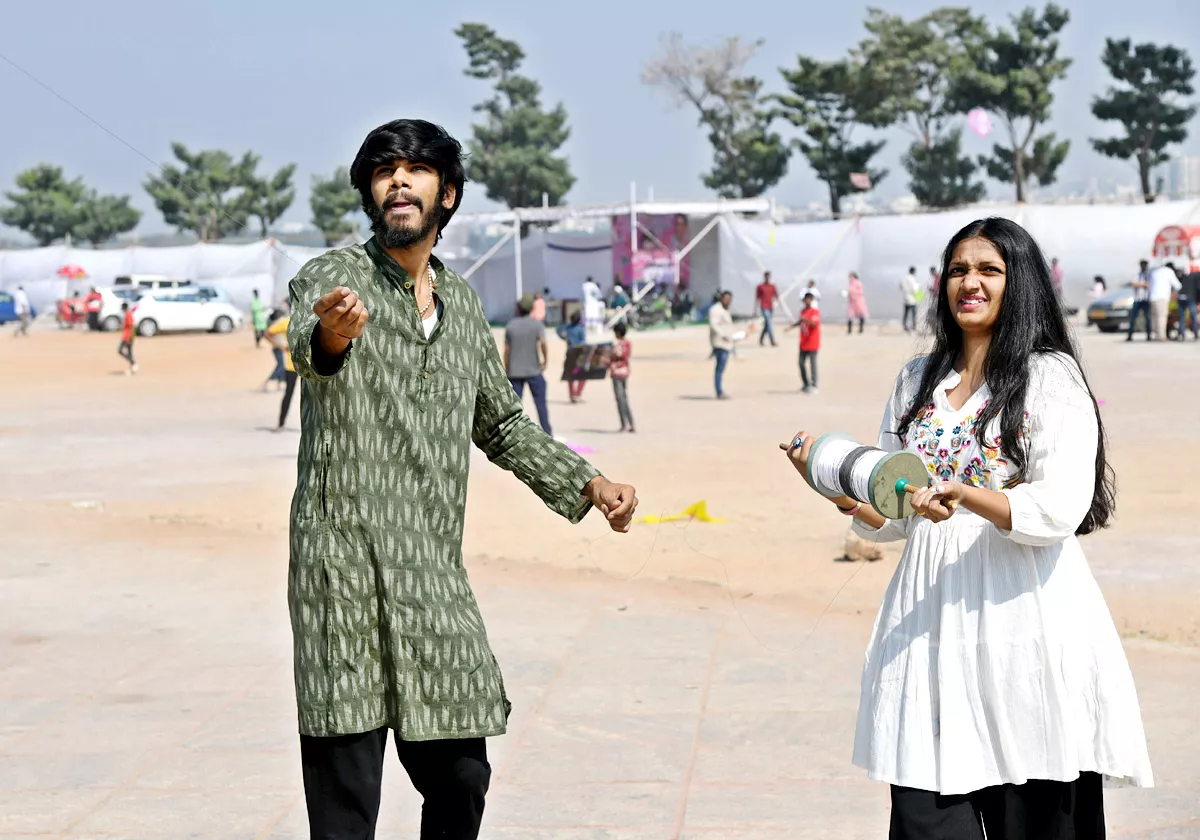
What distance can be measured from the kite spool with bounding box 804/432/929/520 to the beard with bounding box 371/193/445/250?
0.95 m

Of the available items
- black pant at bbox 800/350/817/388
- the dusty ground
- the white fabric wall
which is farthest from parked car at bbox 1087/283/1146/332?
the dusty ground

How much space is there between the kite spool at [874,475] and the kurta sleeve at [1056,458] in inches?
8.2

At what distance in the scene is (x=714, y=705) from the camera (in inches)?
234

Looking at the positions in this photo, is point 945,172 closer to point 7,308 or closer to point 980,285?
point 7,308

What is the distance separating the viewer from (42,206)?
73.6 m

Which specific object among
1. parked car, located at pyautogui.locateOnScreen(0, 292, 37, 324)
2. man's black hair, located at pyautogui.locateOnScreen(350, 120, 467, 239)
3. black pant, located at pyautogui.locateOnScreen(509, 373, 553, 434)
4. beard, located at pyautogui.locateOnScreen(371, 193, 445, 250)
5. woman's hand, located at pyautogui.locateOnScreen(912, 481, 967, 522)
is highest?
man's black hair, located at pyautogui.locateOnScreen(350, 120, 467, 239)

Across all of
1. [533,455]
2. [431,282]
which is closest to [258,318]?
[533,455]

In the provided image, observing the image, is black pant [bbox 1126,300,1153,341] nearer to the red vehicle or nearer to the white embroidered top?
the white embroidered top

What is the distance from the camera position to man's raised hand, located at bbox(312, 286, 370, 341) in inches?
113

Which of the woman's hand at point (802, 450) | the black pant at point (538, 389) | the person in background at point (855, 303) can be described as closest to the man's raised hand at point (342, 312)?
the woman's hand at point (802, 450)

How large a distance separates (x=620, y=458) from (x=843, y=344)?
1896 cm

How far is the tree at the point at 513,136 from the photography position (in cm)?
7138

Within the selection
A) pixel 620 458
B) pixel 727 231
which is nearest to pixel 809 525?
pixel 620 458

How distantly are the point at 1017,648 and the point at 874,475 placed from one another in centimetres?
47
